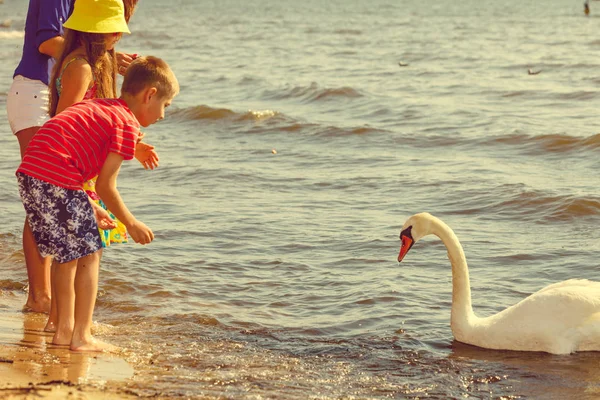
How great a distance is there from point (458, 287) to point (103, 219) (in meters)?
2.48

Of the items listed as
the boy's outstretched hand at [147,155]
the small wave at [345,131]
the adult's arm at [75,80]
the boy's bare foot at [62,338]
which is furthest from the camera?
the small wave at [345,131]

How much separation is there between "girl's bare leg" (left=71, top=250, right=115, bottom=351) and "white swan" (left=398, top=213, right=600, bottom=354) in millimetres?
2417

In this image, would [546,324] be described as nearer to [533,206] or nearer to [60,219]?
[60,219]

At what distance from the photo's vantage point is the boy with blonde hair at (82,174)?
4.62 meters

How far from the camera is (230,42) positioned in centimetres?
3028

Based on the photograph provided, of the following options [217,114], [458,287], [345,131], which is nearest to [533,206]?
[458,287]

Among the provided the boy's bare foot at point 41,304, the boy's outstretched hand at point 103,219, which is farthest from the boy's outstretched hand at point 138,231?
the boy's bare foot at point 41,304

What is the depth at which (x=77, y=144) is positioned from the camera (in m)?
4.62

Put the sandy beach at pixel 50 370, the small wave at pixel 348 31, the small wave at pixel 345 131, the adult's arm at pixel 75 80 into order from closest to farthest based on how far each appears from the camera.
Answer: the sandy beach at pixel 50 370 < the adult's arm at pixel 75 80 < the small wave at pixel 345 131 < the small wave at pixel 348 31

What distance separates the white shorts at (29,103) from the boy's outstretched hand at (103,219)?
35.0 inches

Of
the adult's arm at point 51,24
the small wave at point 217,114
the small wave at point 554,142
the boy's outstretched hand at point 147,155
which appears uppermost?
the adult's arm at point 51,24

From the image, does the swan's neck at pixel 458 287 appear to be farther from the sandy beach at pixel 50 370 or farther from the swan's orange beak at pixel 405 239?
the sandy beach at pixel 50 370

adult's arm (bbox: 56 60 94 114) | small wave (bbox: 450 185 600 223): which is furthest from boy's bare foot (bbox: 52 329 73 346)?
small wave (bbox: 450 185 600 223)

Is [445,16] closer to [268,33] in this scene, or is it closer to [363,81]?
[268,33]
